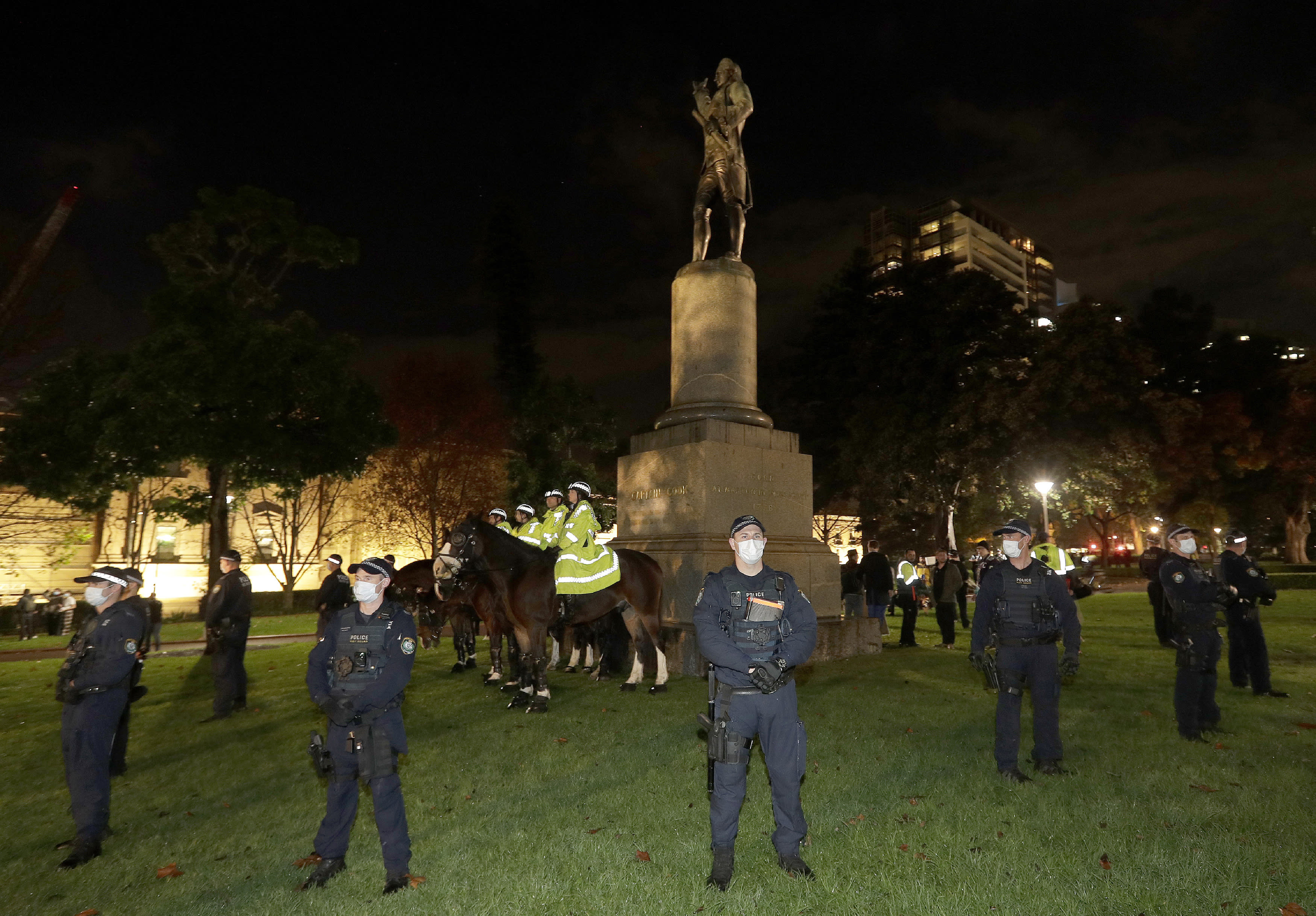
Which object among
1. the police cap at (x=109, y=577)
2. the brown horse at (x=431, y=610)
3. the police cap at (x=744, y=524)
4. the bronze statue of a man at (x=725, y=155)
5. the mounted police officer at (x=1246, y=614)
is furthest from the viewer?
the bronze statue of a man at (x=725, y=155)

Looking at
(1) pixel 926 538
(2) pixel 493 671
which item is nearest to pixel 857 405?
(1) pixel 926 538

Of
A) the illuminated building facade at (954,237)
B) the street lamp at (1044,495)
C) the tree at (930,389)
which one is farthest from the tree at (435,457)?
the illuminated building facade at (954,237)

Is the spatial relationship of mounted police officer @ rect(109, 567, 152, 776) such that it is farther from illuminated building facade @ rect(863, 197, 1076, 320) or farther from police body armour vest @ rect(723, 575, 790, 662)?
illuminated building facade @ rect(863, 197, 1076, 320)

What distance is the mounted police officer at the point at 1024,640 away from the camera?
6.62m


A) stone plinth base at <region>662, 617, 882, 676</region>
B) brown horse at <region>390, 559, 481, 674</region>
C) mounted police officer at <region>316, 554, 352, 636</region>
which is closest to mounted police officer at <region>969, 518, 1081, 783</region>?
stone plinth base at <region>662, 617, 882, 676</region>

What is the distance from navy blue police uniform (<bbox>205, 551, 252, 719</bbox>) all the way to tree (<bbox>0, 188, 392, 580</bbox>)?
1360cm

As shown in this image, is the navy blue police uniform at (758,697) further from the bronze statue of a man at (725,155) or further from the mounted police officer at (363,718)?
the bronze statue of a man at (725,155)

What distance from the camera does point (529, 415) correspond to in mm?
33000

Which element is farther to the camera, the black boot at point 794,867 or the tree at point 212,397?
the tree at point 212,397

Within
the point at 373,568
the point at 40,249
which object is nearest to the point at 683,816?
the point at 373,568

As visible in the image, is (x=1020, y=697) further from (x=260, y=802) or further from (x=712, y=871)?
(x=260, y=802)

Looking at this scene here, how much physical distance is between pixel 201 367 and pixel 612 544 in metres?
15.2

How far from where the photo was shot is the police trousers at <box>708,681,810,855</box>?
4672mm

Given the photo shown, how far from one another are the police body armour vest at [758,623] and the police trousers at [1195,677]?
5043 mm
